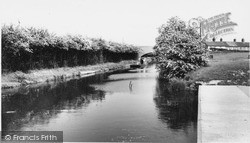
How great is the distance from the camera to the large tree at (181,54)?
38188 mm

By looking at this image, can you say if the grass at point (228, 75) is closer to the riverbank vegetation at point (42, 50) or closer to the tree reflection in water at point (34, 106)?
the tree reflection in water at point (34, 106)

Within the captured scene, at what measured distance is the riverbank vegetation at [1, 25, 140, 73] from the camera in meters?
35.4

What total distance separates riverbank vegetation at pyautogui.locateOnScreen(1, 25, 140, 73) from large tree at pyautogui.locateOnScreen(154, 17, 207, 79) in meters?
15.6

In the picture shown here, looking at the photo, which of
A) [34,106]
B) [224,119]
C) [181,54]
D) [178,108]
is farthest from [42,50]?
[224,119]

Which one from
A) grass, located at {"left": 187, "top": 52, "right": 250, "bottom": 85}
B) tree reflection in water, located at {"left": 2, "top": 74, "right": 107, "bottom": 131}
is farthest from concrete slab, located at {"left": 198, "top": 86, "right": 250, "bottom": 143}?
grass, located at {"left": 187, "top": 52, "right": 250, "bottom": 85}

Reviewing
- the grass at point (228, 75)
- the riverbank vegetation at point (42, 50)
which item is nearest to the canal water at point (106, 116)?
the grass at point (228, 75)

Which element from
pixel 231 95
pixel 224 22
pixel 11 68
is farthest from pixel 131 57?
pixel 231 95

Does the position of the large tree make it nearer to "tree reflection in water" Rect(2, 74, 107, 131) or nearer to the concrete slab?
"tree reflection in water" Rect(2, 74, 107, 131)

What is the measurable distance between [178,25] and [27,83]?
2140cm

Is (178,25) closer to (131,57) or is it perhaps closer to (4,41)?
(4,41)

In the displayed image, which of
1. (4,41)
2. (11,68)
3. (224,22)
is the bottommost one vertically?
(11,68)

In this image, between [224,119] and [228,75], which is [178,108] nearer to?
[224,119]

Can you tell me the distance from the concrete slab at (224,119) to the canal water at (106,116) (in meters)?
0.81

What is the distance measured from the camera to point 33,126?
583 inches
